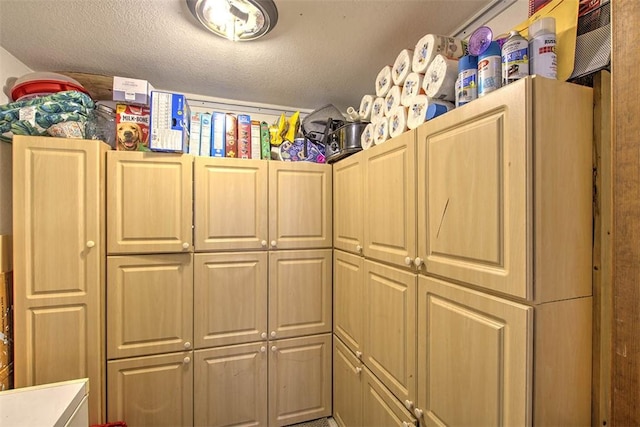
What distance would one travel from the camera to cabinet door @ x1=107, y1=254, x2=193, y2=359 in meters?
1.61

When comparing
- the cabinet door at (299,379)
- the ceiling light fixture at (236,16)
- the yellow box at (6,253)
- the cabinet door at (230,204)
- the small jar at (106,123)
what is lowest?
the cabinet door at (299,379)

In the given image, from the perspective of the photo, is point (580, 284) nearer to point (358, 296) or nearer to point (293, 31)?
point (358, 296)

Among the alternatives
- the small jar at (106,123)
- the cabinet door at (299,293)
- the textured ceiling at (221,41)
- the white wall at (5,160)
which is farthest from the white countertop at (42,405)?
the textured ceiling at (221,41)

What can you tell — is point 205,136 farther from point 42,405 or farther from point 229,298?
point 42,405

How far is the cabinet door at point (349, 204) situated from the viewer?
1642mm

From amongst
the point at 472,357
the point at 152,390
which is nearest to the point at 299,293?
the point at 152,390

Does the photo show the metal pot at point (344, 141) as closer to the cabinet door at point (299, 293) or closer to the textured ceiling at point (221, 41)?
the textured ceiling at point (221, 41)

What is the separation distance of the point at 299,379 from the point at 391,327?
1.00 metres

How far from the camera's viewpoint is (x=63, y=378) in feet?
4.83

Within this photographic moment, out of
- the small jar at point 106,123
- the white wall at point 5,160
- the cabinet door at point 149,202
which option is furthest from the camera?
the small jar at point 106,123

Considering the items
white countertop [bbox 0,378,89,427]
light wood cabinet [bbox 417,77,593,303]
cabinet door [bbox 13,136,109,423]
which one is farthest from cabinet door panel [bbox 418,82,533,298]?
cabinet door [bbox 13,136,109,423]

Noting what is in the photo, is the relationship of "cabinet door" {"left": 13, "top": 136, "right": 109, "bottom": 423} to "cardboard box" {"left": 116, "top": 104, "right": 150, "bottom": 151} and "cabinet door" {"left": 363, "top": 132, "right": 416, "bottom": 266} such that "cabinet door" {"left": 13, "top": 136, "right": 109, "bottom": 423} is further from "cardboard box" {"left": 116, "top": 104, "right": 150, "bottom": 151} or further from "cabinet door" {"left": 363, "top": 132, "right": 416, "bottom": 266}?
"cabinet door" {"left": 363, "top": 132, "right": 416, "bottom": 266}

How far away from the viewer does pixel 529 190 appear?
2.53 ft

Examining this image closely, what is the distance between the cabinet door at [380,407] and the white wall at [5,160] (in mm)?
2070
